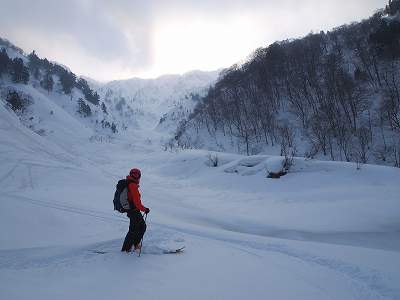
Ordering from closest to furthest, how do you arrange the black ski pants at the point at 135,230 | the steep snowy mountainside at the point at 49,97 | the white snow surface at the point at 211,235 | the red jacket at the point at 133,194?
the white snow surface at the point at 211,235, the red jacket at the point at 133,194, the black ski pants at the point at 135,230, the steep snowy mountainside at the point at 49,97

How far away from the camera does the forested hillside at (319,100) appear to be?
42.7 meters

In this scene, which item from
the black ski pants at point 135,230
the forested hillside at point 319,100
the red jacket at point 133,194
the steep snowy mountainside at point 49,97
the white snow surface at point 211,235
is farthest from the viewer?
the steep snowy mountainside at point 49,97

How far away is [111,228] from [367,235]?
320 inches

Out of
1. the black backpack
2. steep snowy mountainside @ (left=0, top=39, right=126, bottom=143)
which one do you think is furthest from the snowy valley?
steep snowy mountainside @ (left=0, top=39, right=126, bottom=143)

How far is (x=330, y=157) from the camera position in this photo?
41094mm

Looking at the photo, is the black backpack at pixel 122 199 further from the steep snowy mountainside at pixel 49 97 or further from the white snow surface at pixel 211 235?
the steep snowy mountainside at pixel 49 97

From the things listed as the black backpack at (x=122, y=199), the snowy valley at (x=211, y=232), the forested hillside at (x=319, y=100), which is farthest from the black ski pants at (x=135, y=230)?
the forested hillside at (x=319, y=100)

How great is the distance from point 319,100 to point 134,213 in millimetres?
52213

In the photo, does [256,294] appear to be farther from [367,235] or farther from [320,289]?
[367,235]

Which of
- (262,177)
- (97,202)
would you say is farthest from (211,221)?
A: (262,177)

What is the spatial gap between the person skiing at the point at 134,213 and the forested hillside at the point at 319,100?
32.2m

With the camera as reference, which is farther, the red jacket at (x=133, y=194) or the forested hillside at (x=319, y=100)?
the forested hillside at (x=319, y=100)

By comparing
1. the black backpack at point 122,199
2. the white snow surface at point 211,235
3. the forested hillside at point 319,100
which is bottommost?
the white snow surface at point 211,235

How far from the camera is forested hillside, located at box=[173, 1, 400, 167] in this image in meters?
42.7
